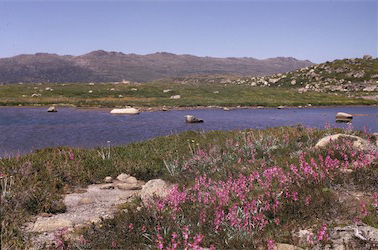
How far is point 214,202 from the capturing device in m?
6.66

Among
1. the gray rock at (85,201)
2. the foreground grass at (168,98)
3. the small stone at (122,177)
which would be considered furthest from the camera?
the foreground grass at (168,98)

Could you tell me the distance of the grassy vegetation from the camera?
17.7 feet

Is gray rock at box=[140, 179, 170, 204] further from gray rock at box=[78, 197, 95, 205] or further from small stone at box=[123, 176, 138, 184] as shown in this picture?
small stone at box=[123, 176, 138, 184]

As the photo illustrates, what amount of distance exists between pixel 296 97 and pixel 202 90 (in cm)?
1946

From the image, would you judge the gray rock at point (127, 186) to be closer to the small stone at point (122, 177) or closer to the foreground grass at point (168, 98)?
the small stone at point (122, 177)

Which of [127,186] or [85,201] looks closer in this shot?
[85,201]

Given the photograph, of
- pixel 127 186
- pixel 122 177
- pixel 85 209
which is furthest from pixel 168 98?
pixel 85 209

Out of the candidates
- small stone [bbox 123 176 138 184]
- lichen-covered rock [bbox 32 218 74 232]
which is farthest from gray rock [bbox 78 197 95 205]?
small stone [bbox 123 176 138 184]

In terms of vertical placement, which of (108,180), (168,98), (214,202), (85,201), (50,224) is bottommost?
(168,98)

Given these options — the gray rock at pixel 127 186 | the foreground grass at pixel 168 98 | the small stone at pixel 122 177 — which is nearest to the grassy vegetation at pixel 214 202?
the small stone at pixel 122 177

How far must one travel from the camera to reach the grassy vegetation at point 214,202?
539 cm

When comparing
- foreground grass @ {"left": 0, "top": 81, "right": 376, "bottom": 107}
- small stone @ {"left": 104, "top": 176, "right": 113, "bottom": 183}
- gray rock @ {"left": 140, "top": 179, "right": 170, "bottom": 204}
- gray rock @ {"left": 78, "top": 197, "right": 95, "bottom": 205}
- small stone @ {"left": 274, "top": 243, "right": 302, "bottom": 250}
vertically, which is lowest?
foreground grass @ {"left": 0, "top": 81, "right": 376, "bottom": 107}

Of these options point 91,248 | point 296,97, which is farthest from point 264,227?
point 296,97

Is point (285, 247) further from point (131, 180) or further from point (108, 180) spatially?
point (108, 180)
